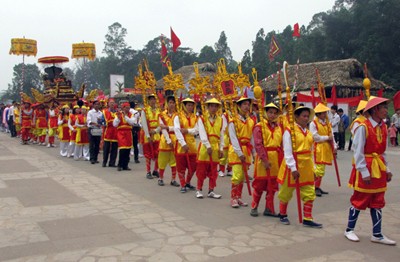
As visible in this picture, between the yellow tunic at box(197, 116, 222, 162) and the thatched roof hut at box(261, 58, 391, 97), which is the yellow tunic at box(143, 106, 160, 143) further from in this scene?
the thatched roof hut at box(261, 58, 391, 97)

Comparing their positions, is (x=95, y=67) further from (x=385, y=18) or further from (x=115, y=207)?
(x=115, y=207)

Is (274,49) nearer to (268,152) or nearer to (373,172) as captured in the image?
(268,152)

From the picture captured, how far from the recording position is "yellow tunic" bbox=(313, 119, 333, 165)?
733 cm

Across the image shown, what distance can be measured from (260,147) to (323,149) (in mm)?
2190

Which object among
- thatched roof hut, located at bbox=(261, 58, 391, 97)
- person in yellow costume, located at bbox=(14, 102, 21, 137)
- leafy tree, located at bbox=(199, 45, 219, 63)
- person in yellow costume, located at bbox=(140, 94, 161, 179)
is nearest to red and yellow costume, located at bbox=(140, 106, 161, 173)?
person in yellow costume, located at bbox=(140, 94, 161, 179)

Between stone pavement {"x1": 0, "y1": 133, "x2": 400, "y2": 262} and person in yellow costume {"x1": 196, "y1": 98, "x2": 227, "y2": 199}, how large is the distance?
371 millimetres

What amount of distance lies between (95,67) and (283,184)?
84.3 m

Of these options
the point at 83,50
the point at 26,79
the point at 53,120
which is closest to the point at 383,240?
the point at 53,120

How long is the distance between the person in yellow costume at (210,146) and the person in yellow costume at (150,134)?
6.99 feet

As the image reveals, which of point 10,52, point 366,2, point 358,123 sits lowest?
point 358,123

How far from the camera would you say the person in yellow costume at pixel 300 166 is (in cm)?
521

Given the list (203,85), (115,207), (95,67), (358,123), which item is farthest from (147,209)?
(95,67)

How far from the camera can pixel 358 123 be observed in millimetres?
4805

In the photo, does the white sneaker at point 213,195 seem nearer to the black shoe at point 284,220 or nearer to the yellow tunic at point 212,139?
the yellow tunic at point 212,139
